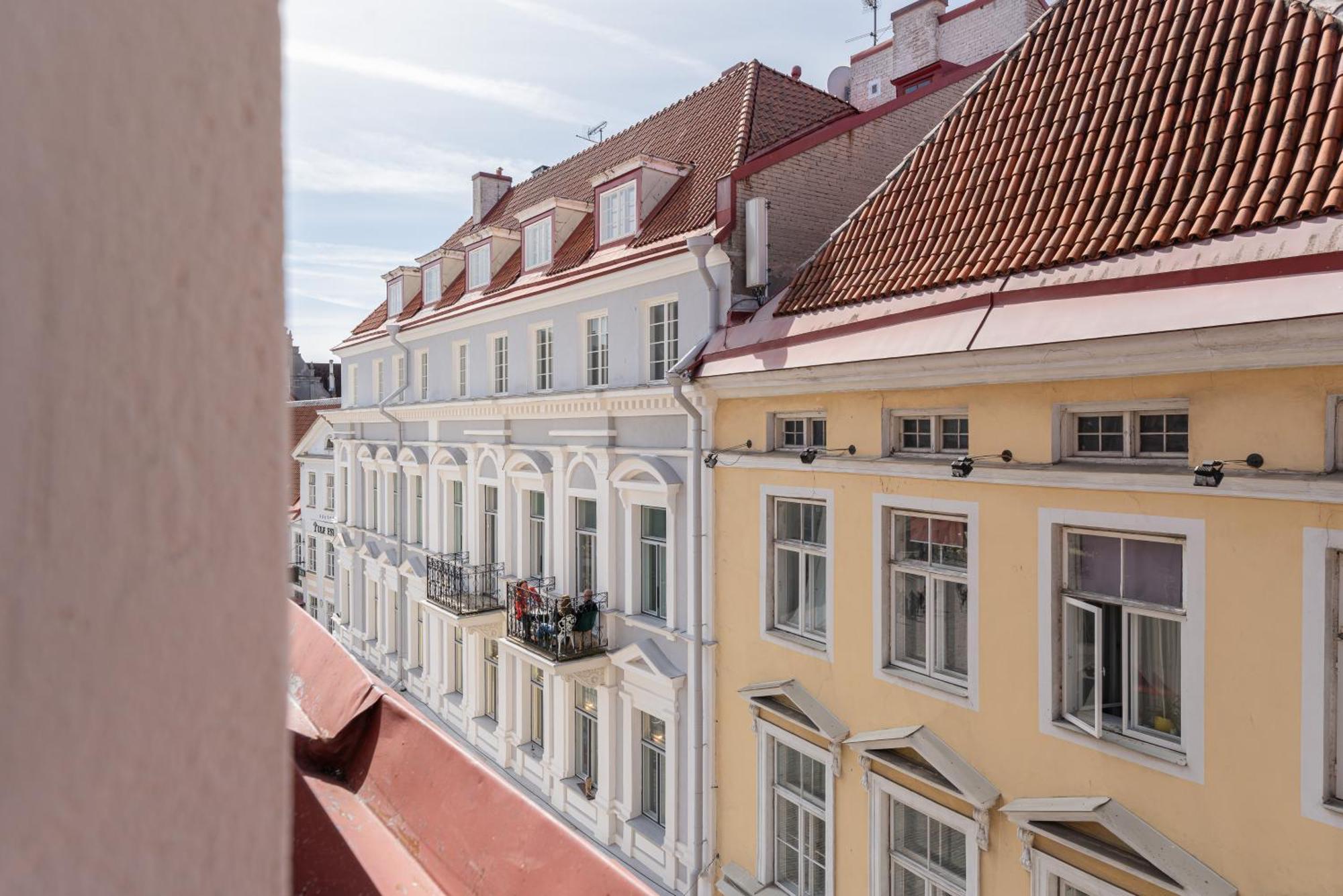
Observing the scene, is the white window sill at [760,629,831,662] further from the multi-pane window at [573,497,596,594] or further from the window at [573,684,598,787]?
the window at [573,684,598,787]

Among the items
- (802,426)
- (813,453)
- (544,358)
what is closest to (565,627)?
(544,358)

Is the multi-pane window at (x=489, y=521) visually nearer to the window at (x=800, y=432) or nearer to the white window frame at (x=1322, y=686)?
the window at (x=800, y=432)

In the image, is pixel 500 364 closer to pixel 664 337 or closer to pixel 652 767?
pixel 664 337

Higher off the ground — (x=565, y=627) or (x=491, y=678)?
(x=565, y=627)

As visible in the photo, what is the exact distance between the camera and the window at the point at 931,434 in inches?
339

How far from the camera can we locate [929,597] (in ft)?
28.6

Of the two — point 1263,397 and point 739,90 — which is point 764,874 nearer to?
point 1263,397

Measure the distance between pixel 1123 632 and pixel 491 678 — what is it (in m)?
14.9

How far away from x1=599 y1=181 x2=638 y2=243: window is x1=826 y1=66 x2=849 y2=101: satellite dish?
635 centimetres

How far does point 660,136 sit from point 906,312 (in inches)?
407

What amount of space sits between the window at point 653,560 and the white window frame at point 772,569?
9.11 ft

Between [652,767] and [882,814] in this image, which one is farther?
[652,767]

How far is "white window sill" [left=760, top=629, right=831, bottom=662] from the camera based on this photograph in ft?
32.5

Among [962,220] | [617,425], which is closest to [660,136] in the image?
[617,425]
